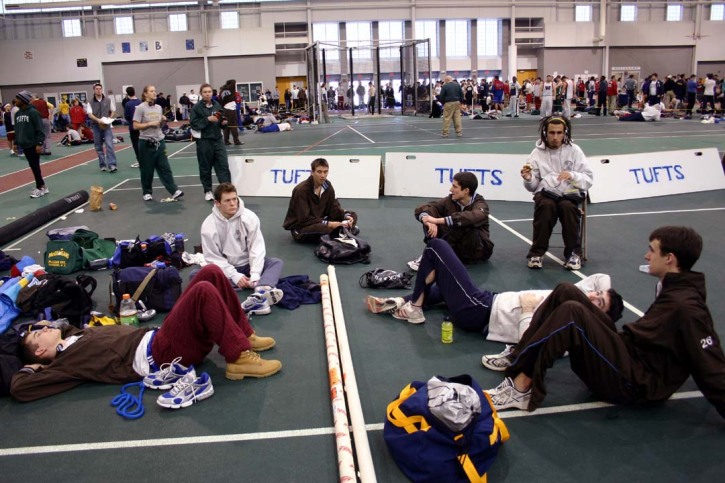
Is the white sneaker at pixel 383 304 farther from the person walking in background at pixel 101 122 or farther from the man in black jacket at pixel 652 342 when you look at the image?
the person walking in background at pixel 101 122

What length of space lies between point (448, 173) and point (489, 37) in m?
31.7

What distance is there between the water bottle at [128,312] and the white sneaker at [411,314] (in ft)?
7.64

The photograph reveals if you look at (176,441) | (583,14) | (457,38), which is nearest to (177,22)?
(457,38)

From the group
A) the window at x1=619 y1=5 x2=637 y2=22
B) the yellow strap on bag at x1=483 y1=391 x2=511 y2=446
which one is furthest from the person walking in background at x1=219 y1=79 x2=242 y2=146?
the window at x1=619 y1=5 x2=637 y2=22

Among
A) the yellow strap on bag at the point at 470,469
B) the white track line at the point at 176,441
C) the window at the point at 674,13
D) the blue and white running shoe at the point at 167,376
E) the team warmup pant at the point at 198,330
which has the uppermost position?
the window at the point at 674,13

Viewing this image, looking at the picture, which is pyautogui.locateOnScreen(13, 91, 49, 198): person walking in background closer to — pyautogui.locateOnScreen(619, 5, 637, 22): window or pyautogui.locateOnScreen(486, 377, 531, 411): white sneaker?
pyautogui.locateOnScreen(486, 377, 531, 411): white sneaker

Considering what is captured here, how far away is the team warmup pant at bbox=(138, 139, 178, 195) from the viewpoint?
418 inches

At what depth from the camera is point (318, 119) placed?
28875 mm

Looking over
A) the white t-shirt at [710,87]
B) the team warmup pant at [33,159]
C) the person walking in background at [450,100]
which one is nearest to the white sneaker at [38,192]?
the team warmup pant at [33,159]

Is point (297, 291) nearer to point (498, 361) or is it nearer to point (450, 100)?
point (498, 361)

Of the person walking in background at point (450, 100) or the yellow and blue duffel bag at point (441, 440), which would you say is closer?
the yellow and blue duffel bag at point (441, 440)

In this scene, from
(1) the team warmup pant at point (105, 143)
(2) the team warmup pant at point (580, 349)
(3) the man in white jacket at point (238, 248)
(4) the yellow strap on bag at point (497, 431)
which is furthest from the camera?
(1) the team warmup pant at point (105, 143)

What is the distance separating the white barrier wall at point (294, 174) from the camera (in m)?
10.7

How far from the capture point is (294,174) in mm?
10867
